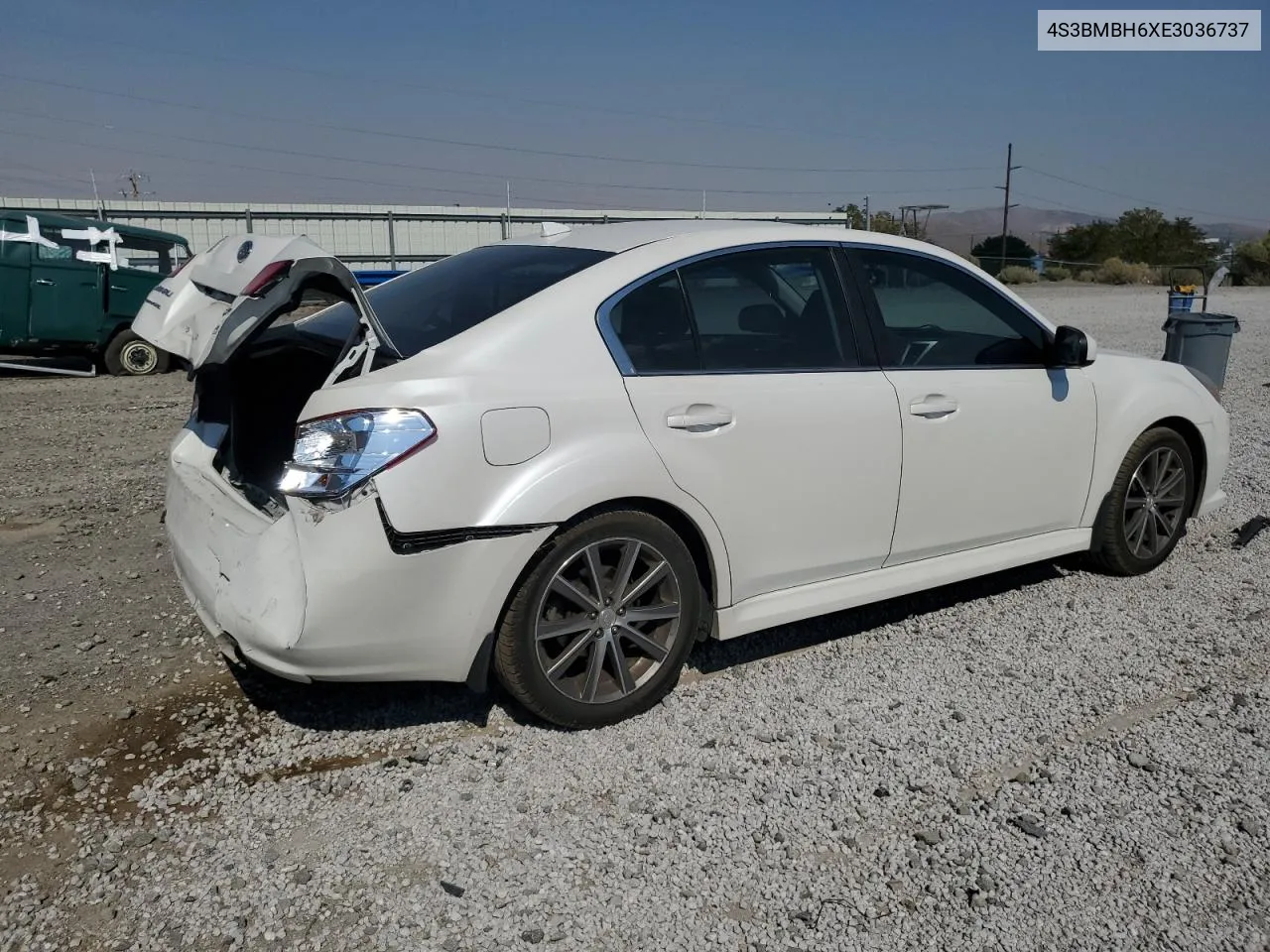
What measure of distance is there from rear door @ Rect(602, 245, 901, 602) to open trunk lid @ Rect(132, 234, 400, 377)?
2.75 ft

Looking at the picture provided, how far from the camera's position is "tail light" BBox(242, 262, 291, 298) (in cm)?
313

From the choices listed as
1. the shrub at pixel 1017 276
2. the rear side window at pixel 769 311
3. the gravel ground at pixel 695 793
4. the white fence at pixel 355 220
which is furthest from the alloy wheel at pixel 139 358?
the shrub at pixel 1017 276

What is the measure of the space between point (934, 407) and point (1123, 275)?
155ft

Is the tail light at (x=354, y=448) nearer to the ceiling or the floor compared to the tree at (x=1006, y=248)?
nearer to the floor

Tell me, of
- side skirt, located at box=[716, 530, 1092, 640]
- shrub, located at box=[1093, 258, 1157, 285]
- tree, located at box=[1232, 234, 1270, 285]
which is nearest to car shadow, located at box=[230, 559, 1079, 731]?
side skirt, located at box=[716, 530, 1092, 640]

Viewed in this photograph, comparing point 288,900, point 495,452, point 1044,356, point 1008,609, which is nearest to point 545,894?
point 288,900

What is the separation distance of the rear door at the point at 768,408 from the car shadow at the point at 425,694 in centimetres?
48

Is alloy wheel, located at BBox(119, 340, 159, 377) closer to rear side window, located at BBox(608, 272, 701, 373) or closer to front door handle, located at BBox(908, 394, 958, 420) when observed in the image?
rear side window, located at BBox(608, 272, 701, 373)

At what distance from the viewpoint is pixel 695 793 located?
3.15 metres

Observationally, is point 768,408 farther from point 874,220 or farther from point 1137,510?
point 874,220

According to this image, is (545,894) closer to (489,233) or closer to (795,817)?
(795,817)

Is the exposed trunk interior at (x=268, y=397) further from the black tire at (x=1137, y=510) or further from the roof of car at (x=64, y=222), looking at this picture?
the roof of car at (x=64, y=222)

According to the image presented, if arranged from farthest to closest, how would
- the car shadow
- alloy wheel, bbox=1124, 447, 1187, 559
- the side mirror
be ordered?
alloy wheel, bbox=1124, 447, 1187, 559, the side mirror, the car shadow

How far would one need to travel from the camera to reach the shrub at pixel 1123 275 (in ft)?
150
